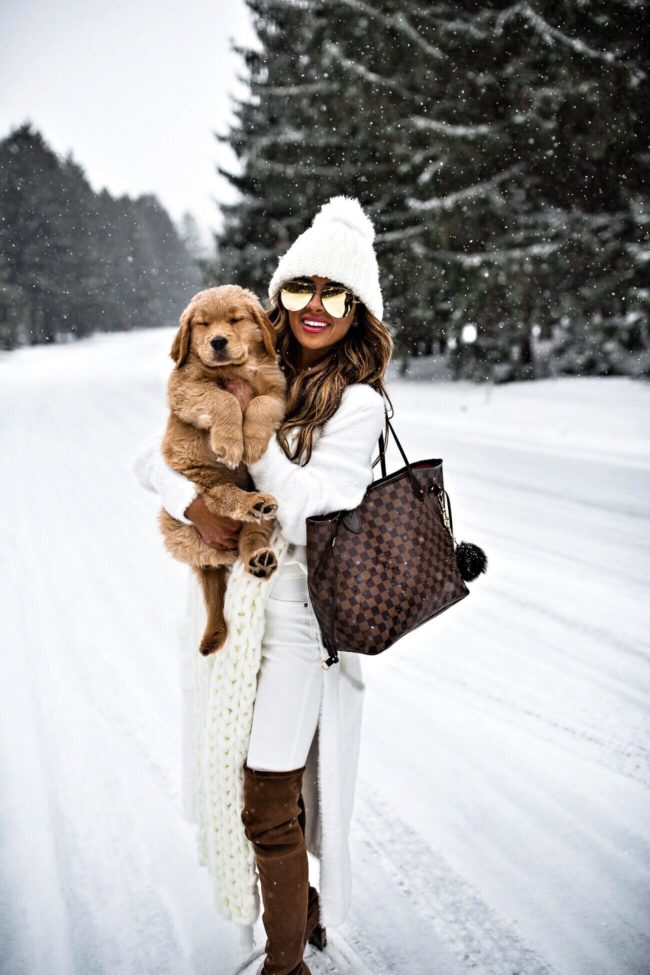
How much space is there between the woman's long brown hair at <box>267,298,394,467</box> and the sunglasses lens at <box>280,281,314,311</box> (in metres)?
0.12

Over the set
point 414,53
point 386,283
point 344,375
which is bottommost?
point 344,375

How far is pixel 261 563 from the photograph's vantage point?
5.11 feet

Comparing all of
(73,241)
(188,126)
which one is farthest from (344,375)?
(73,241)

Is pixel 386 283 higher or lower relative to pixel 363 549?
higher

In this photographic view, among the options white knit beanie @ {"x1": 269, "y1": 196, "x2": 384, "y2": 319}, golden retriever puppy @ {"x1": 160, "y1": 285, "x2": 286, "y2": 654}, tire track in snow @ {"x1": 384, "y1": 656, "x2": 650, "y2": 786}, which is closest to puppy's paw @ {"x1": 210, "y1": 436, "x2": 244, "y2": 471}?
golden retriever puppy @ {"x1": 160, "y1": 285, "x2": 286, "y2": 654}

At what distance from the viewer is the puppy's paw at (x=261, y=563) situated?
61.1 inches

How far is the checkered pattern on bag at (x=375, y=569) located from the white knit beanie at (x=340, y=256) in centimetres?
59

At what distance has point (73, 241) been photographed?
35906mm

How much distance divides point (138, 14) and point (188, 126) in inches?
6897

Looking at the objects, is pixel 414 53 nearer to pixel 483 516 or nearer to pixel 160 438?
pixel 483 516

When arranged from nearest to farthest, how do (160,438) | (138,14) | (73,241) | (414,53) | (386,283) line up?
(160,438)
(414,53)
(386,283)
(73,241)
(138,14)

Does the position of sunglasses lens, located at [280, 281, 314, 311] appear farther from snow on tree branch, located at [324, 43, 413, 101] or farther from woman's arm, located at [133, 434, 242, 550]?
snow on tree branch, located at [324, 43, 413, 101]

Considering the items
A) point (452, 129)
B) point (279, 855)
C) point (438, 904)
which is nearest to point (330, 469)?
point (279, 855)

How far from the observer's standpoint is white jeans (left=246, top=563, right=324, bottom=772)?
1.58m
